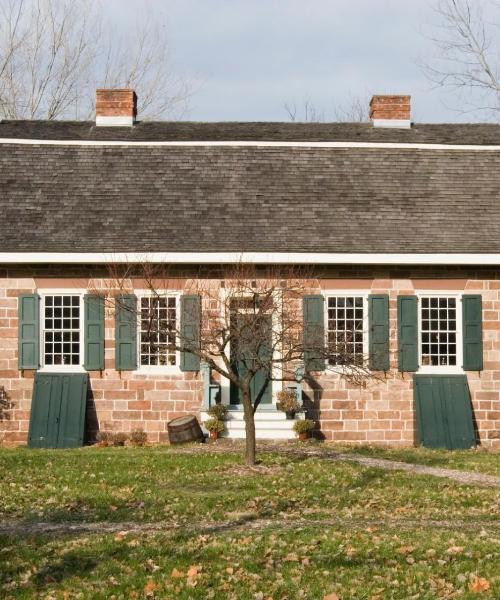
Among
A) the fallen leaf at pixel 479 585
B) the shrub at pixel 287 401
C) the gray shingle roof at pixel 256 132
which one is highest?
the gray shingle roof at pixel 256 132

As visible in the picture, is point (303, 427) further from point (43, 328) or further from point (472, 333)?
point (43, 328)

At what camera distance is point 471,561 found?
8.70m

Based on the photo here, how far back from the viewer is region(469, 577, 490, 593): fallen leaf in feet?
26.2

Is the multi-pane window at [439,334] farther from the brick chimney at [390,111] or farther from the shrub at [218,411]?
the brick chimney at [390,111]

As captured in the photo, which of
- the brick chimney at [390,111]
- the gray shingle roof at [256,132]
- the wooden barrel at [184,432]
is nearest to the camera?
the wooden barrel at [184,432]

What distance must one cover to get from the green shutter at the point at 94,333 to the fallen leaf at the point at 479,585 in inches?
428

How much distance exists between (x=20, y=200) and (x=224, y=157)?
3.84 metres

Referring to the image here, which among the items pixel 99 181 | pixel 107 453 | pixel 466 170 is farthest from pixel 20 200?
pixel 466 170

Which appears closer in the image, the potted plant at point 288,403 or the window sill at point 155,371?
the potted plant at point 288,403

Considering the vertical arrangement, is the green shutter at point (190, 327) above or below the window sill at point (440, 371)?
above

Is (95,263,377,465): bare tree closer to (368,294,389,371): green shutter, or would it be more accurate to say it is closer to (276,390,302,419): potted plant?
(276,390,302,419): potted plant

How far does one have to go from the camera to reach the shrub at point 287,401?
17672 mm

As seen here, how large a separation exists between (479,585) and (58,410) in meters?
11.0

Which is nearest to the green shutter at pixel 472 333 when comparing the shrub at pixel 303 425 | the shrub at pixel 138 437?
the shrub at pixel 303 425
